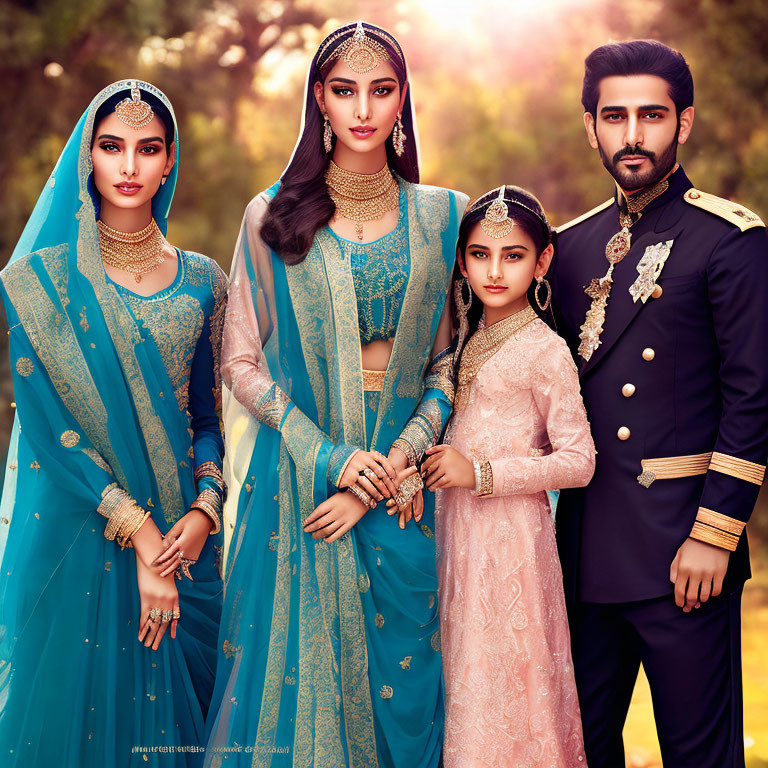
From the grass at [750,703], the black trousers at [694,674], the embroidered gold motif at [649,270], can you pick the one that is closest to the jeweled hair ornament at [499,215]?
the embroidered gold motif at [649,270]

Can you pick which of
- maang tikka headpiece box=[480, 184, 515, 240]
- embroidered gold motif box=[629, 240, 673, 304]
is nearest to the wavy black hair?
maang tikka headpiece box=[480, 184, 515, 240]

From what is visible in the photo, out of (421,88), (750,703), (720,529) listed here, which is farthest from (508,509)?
(421,88)

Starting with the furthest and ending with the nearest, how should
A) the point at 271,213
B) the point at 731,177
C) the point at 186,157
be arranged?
1. the point at 186,157
2. the point at 731,177
3. the point at 271,213

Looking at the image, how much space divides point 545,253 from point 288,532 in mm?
897

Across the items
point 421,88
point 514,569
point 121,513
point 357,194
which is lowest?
point 514,569

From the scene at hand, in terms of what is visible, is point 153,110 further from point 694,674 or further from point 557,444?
point 694,674

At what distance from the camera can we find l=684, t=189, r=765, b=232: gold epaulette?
2084 millimetres

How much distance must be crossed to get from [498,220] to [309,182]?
464 mm

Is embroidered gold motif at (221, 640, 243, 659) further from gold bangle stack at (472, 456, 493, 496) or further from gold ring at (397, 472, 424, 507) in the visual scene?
gold bangle stack at (472, 456, 493, 496)

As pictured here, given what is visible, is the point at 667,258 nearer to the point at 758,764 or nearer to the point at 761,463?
the point at 761,463

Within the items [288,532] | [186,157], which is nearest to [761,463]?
[288,532]

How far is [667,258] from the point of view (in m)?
2.14

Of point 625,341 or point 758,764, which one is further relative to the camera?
point 758,764

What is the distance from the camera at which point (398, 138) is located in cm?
231
